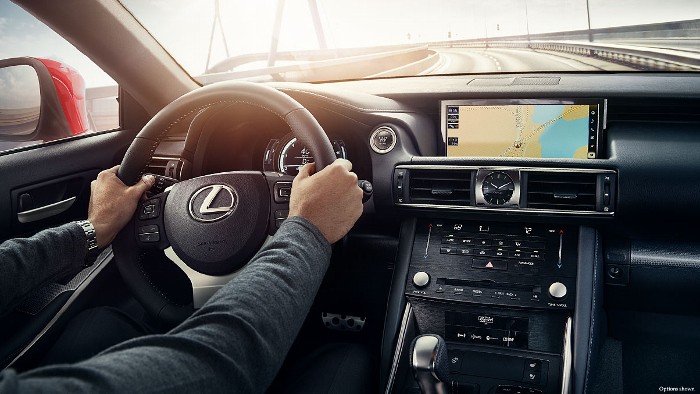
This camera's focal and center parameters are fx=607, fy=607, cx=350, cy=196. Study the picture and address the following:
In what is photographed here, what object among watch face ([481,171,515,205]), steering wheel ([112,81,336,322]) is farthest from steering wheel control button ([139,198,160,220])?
watch face ([481,171,515,205])

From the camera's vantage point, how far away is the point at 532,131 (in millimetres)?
2377

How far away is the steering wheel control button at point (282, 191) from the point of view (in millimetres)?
2016

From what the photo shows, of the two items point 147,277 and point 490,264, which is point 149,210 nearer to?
point 147,277

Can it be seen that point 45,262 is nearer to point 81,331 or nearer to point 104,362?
point 81,331

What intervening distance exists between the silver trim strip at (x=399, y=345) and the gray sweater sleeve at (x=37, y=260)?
114 centimetres

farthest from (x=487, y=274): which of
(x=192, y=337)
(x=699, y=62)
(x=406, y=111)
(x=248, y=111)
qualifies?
(x=192, y=337)

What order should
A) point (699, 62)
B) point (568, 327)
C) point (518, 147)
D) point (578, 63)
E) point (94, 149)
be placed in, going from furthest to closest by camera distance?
1. point (578, 63)
2. point (94, 149)
3. point (699, 62)
4. point (518, 147)
5. point (568, 327)

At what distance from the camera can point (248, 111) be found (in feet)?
8.15

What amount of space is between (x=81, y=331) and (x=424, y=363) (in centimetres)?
128

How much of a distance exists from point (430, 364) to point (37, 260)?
117 cm

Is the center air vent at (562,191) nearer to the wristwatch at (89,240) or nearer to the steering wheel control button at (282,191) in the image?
the steering wheel control button at (282,191)

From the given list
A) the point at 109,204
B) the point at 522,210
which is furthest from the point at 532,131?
the point at 109,204

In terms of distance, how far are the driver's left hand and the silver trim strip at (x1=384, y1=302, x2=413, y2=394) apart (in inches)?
42.8

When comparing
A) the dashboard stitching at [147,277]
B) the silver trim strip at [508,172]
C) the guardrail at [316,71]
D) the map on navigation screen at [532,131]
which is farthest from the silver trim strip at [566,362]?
the guardrail at [316,71]
